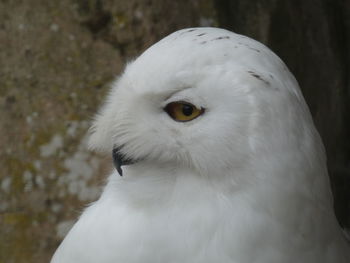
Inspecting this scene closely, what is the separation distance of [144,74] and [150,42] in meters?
0.71

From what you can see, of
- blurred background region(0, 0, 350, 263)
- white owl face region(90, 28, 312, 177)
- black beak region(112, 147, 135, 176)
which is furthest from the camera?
blurred background region(0, 0, 350, 263)

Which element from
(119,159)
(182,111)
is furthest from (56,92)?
(182,111)

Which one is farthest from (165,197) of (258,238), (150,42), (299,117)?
(150,42)

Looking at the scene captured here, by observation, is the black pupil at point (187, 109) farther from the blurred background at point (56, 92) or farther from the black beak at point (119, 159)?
the blurred background at point (56, 92)

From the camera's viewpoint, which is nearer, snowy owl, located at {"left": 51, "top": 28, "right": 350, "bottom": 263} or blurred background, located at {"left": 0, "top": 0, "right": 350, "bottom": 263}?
snowy owl, located at {"left": 51, "top": 28, "right": 350, "bottom": 263}

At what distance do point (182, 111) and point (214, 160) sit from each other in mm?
135

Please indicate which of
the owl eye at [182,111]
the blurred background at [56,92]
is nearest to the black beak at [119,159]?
the owl eye at [182,111]

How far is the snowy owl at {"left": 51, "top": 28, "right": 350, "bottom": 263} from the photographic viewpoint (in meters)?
1.44

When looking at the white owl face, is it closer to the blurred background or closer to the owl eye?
the owl eye

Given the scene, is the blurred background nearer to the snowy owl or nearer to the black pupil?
the snowy owl

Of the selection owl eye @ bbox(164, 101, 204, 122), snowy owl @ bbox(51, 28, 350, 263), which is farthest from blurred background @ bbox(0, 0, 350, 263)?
owl eye @ bbox(164, 101, 204, 122)

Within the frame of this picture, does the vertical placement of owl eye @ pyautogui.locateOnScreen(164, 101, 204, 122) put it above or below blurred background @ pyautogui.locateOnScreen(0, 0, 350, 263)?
above

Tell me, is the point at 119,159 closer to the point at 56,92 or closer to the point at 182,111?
the point at 182,111

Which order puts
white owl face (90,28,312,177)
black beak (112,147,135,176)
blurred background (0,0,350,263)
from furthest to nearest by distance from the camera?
1. blurred background (0,0,350,263)
2. black beak (112,147,135,176)
3. white owl face (90,28,312,177)
